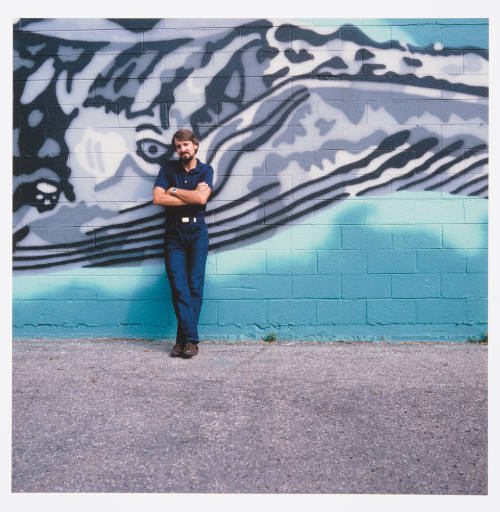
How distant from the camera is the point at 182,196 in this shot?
4.05 m

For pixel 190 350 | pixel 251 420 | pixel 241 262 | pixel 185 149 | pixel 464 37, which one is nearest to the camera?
pixel 251 420

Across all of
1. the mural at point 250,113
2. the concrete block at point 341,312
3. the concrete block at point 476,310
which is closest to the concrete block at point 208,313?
the mural at point 250,113

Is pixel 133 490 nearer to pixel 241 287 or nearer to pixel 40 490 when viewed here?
pixel 40 490

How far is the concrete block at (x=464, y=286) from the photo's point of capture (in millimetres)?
4465

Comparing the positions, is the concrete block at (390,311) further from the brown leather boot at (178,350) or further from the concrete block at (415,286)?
the brown leather boot at (178,350)

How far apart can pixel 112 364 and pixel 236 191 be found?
1850 mm

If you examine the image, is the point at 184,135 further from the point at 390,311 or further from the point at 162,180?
the point at 390,311

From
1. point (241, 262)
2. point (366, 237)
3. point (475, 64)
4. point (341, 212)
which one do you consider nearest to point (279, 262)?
point (241, 262)

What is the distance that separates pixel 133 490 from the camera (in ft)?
6.96

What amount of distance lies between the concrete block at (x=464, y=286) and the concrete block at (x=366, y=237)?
0.64 metres

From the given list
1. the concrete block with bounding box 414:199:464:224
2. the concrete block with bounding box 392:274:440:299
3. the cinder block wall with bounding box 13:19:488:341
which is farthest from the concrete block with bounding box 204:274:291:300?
the concrete block with bounding box 414:199:464:224

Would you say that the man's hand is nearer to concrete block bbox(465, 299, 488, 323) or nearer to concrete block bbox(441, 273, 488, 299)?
concrete block bbox(441, 273, 488, 299)

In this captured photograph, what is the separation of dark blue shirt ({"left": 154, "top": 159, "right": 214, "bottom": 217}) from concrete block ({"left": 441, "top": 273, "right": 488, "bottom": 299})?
232 centimetres

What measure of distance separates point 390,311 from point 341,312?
1.48 ft
